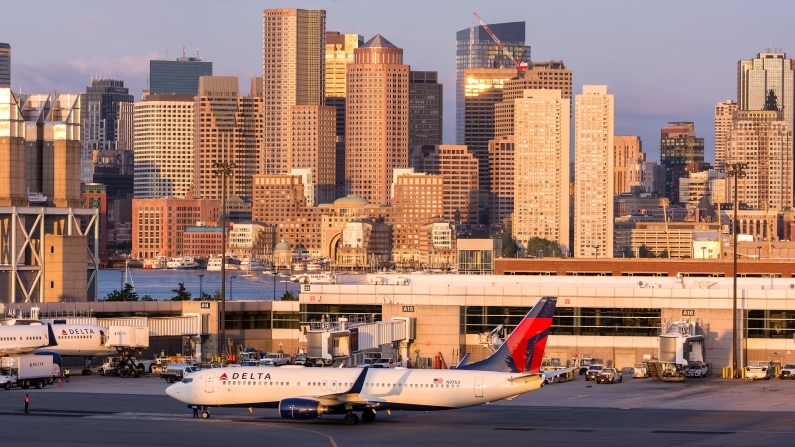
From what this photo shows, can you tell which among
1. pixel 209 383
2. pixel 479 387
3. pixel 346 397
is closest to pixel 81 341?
pixel 209 383

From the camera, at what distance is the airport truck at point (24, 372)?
96.8m

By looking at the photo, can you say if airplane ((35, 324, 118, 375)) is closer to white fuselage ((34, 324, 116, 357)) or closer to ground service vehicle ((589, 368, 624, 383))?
white fuselage ((34, 324, 116, 357))

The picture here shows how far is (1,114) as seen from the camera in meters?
148

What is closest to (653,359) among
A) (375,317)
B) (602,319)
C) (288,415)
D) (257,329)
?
(602,319)

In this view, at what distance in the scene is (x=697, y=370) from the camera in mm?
107875

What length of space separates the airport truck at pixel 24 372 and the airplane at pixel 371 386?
20.5m

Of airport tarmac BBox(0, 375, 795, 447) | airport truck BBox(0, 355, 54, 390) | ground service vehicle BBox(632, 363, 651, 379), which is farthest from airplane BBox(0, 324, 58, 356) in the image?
ground service vehicle BBox(632, 363, 651, 379)

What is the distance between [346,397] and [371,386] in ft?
5.28

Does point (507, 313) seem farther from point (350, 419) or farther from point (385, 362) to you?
point (350, 419)

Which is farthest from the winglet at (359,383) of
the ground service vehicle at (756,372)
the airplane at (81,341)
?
the ground service vehicle at (756,372)

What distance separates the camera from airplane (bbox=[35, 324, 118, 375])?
105m

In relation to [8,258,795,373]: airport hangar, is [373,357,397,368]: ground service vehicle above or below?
below

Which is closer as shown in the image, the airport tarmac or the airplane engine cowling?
the airport tarmac

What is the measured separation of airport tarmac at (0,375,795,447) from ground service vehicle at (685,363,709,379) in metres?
8.75
